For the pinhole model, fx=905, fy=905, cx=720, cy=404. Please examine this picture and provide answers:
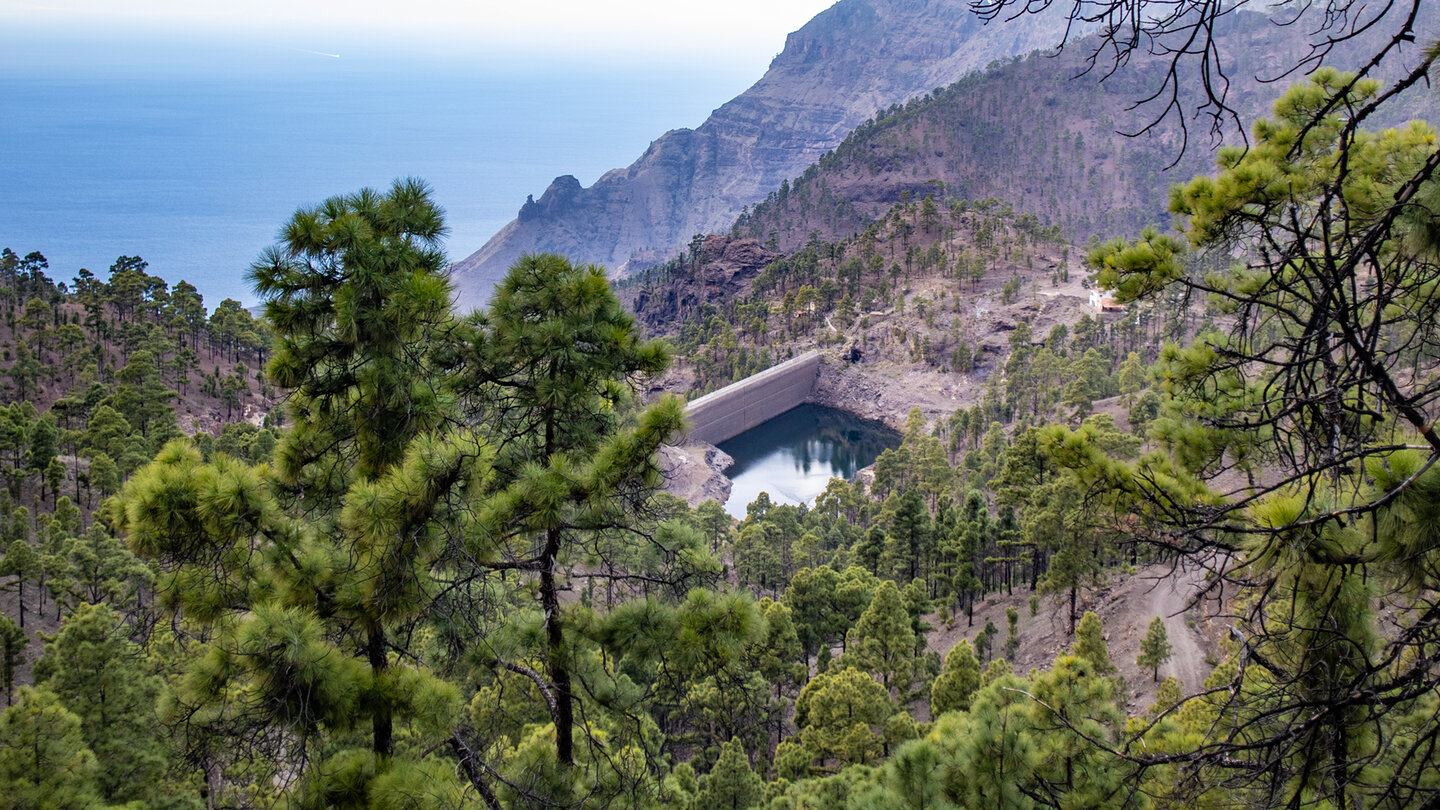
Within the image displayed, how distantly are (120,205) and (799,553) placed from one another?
117 meters

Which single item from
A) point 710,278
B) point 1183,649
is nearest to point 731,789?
point 1183,649

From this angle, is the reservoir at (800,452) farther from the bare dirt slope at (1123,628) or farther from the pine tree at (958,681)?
the pine tree at (958,681)

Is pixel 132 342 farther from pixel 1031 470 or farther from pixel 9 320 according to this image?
pixel 1031 470

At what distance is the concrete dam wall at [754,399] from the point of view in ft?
148

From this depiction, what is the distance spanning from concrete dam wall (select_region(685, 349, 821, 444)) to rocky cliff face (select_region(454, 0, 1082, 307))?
258ft

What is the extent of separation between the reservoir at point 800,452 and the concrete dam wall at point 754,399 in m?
0.56

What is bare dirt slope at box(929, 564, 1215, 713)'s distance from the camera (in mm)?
13461

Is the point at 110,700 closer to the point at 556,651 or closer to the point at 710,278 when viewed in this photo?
the point at 556,651

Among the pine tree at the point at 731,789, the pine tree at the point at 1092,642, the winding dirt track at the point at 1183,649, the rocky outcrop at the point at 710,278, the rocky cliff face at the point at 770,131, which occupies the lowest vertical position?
the pine tree at the point at 731,789

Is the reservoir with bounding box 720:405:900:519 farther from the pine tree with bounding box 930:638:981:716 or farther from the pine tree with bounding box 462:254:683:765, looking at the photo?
the pine tree with bounding box 462:254:683:765

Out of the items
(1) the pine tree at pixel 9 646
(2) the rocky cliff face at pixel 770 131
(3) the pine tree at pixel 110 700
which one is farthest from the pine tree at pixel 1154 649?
(2) the rocky cliff face at pixel 770 131

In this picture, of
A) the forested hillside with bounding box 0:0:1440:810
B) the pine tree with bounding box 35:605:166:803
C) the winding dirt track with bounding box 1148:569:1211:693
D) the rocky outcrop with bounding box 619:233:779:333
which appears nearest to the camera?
the forested hillside with bounding box 0:0:1440:810

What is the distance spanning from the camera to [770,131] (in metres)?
151

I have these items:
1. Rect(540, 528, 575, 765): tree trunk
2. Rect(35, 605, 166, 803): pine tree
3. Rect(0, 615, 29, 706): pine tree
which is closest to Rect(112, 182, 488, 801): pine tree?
Rect(540, 528, 575, 765): tree trunk
